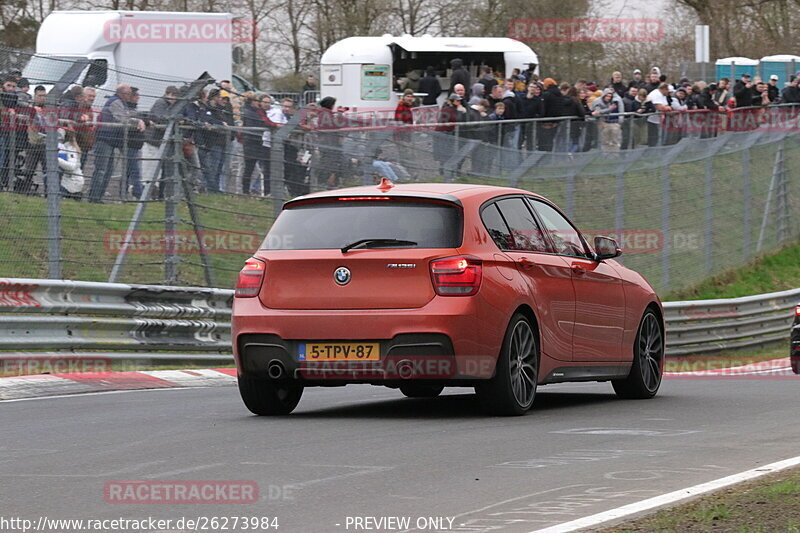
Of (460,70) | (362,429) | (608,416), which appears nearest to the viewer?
(362,429)

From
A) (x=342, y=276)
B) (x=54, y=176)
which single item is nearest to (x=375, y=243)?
(x=342, y=276)

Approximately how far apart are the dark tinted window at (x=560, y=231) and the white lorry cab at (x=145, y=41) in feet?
65.0

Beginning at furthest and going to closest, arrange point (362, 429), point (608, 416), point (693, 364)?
point (693, 364), point (608, 416), point (362, 429)

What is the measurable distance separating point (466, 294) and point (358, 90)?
2859 centimetres

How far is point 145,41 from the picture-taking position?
103 ft

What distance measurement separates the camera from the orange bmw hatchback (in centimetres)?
983

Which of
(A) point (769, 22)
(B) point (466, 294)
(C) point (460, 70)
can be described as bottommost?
(B) point (466, 294)

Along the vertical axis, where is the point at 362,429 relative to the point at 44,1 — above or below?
below

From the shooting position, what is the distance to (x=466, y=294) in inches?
388

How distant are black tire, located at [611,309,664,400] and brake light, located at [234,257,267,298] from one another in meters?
3.47

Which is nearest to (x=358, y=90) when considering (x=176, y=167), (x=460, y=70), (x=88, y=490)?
(x=460, y=70)

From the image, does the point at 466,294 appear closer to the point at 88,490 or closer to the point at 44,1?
the point at 88,490

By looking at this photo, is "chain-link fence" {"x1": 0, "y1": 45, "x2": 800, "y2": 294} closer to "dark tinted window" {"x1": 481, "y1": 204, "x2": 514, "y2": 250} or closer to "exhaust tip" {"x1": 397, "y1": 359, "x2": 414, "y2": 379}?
"dark tinted window" {"x1": 481, "y1": 204, "x2": 514, "y2": 250}

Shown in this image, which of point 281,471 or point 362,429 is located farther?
point 362,429
